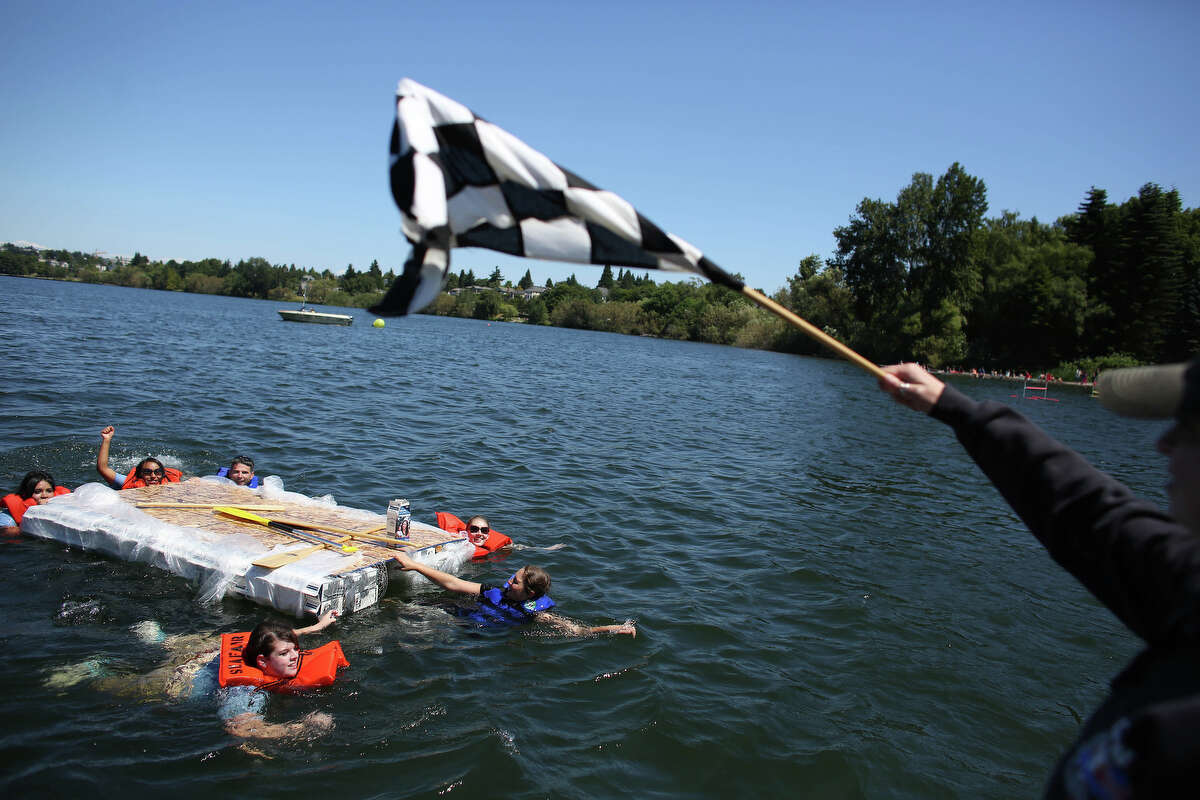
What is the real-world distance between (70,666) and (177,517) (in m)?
2.98

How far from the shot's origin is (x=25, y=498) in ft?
33.1

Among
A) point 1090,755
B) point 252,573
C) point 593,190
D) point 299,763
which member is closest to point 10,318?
point 252,573

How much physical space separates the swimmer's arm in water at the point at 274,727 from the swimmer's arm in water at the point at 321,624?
1306mm

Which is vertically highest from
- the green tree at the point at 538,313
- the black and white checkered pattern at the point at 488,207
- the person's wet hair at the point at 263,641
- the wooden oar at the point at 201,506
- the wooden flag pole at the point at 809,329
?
the green tree at the point at 538,313

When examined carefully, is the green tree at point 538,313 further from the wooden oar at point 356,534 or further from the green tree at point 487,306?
the wooden oar at point 356,534

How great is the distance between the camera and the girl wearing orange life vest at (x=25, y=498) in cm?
976

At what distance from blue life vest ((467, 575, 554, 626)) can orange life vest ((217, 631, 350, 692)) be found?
2.00m

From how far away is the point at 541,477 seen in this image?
1567cm

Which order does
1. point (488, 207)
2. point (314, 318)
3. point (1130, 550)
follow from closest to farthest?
point (1130, 550) < point (488, 207) < point (314, 318)

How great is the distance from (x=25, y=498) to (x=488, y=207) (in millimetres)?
10011

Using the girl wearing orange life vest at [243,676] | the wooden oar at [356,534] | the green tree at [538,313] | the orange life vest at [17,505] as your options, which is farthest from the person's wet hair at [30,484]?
the green tree at [538,313]

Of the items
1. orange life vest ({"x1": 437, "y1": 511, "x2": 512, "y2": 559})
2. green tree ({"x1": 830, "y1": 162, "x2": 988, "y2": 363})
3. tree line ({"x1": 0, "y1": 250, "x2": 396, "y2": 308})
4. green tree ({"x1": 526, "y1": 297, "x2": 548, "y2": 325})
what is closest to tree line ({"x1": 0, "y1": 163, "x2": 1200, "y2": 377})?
green tree ({"x1": 830, "y1": 162, "x2": 988, "y2": 363})

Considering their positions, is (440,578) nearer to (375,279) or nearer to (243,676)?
(243,676)

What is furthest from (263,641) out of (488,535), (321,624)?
(488,535)
